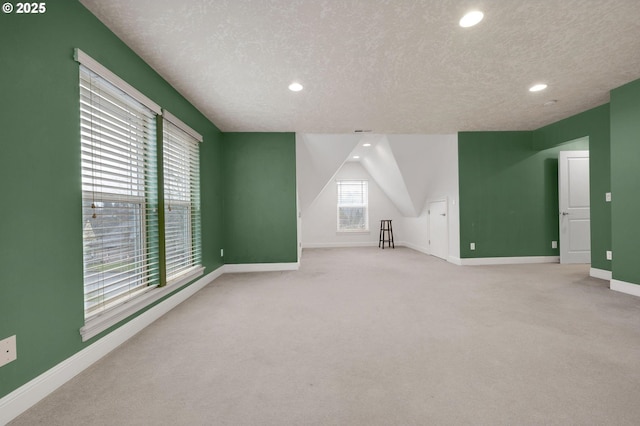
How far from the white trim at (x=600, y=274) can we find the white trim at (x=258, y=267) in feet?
14.5

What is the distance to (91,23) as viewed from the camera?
1858 mm

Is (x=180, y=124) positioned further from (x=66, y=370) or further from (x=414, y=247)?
(x=414, y=247)

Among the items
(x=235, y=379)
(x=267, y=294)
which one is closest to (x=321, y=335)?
(x=235, y=379)

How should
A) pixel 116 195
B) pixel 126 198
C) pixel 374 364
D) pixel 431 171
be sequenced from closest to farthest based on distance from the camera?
pixel 374 364, pixel 116 195, pixel 126 198, pixel 431 171

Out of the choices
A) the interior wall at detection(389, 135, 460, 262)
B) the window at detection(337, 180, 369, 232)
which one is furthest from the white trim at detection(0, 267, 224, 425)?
the window at detection(337, 180, 369, 232)

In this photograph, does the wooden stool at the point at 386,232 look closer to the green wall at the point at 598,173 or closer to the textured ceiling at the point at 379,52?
the green wall at the point at 598,173

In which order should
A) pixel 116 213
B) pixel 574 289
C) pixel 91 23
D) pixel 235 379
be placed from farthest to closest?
pixel 574 289
pixel 116 213
pixel 91 23
pixel 235 379

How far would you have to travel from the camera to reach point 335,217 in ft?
26.3

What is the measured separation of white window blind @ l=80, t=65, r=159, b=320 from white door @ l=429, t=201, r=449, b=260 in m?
4.86

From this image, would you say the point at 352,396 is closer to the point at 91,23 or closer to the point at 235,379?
the point at 235,379

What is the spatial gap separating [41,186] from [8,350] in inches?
32.3

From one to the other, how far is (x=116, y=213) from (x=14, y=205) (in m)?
0.75

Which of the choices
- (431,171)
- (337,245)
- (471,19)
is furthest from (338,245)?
(471,19)

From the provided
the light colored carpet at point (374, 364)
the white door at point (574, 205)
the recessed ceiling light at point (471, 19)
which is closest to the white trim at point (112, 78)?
the light colored carpet at point (374, 364)
